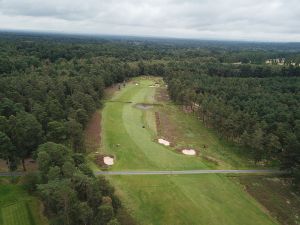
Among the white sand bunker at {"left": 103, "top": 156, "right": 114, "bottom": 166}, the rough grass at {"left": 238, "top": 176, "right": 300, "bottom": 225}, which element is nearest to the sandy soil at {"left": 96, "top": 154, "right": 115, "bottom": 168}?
the white sand bunker at {"left": 103, "top": 156, "right": 114, "bottom": 166}

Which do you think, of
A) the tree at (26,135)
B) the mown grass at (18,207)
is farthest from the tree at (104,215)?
the tree at (26,135)

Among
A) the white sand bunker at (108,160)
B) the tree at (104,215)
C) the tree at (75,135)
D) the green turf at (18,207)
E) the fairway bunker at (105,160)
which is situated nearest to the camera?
the tree at (104,215)

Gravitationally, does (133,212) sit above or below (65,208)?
below

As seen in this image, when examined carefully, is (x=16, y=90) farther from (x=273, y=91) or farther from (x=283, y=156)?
(x=273, y=91)

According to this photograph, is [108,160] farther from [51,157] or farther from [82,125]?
[51,157]

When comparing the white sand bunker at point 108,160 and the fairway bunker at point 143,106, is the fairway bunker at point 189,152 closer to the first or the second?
the white sand bunker at point 108,160

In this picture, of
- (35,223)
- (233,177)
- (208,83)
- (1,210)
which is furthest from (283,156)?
(208,83)
